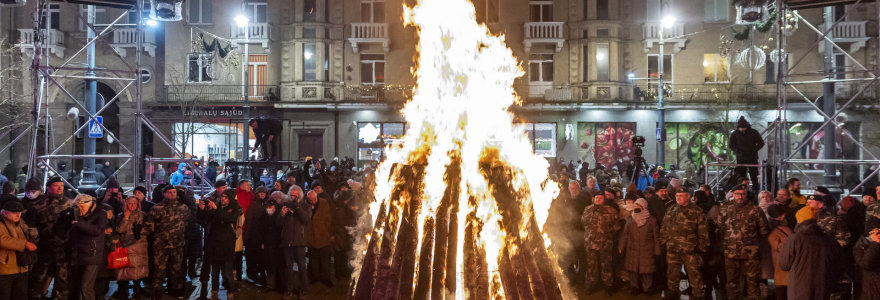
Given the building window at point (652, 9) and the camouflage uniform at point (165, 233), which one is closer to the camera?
the camouflage uniform at point (165, 233)

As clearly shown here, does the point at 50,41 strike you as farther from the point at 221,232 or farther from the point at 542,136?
the point at 221,232

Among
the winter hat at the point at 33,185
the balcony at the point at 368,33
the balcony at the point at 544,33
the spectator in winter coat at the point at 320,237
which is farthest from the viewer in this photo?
the balcony at the point at 368,33

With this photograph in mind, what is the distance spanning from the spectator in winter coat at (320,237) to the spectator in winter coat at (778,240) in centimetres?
701

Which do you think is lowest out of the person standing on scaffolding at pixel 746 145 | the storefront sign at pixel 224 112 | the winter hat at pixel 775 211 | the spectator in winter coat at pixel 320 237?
the spectator in winter coat at pixel 320 237

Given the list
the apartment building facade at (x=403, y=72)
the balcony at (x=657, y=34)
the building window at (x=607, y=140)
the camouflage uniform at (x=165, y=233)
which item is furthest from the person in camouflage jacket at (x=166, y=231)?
the balcony at (x=657, y=34)

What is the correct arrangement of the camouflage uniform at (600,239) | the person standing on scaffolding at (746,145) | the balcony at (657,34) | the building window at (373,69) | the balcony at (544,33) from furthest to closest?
the building window at (373,69)
the balcony at (544,33)
the balcony at (657,34)
the person standing on scaffolding at (746,145)
the camouflage uniform at (600,239)

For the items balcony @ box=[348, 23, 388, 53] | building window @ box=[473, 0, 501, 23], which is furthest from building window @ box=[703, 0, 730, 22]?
balcony @ box=[348, 23, 388, 53]

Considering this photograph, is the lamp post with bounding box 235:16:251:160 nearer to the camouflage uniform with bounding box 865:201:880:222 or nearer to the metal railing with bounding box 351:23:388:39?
the metal railing with bounding box 351:23:388:39

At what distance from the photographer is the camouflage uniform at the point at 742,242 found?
9547 millimetres

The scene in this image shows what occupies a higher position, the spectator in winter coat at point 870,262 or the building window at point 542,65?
the building window at point 542,65

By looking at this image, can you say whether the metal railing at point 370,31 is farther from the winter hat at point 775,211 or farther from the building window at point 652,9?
the winter hat at point 775,211

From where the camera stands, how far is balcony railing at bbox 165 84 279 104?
32844 mm

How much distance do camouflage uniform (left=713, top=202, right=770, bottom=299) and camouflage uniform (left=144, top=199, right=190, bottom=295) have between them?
8304mm

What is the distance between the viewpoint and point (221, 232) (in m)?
10.0
